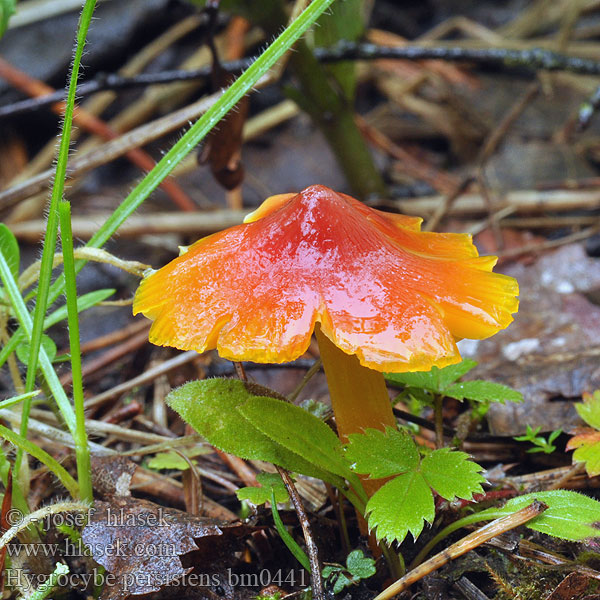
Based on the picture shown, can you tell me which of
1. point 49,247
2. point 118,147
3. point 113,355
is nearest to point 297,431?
point 49,247

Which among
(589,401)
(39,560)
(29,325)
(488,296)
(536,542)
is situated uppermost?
(29,325)

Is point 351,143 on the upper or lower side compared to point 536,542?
upper

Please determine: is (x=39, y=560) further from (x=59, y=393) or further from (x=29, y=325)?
(x=29, y=325)

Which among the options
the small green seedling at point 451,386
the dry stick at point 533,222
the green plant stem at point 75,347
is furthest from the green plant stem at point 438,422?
the dry stick at point 533,222

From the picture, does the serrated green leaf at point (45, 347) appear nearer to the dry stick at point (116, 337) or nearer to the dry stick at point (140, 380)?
the dry stick at point (140, 380)

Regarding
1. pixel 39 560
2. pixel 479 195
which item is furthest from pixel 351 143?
pixel 39 560

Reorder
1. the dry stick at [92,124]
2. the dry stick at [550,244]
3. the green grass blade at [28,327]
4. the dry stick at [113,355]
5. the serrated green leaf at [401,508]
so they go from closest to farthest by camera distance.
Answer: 1. the serrated green leaf at [401,508]
2. the green grass blade at [28,327]
3. the dry stick at [113,355]
4. the dry stick at [550,244]
5. the dry stick at [92,124]
